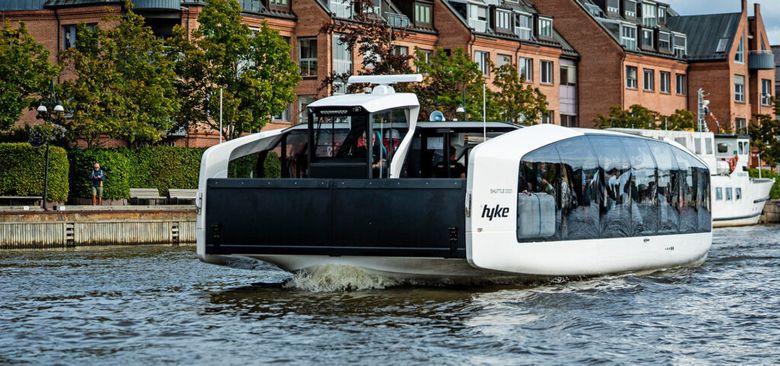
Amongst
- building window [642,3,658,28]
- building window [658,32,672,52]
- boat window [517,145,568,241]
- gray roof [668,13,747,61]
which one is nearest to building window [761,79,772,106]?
gray roof [668,13,747,61]

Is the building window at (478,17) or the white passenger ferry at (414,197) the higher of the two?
the building window at (478,17)

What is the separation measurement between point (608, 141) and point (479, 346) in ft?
32.6

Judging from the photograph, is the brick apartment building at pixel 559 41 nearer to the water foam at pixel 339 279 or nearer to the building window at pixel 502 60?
the building window at pixel 502 60

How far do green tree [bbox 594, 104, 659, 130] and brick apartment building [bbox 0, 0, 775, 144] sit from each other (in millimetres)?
4691

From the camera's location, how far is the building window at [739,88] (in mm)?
105188

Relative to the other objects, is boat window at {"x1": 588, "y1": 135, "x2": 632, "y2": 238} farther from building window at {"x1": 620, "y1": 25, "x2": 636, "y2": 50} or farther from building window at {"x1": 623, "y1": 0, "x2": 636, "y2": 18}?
building window at {"x1": 623, "y1": 0, "x2": 636, "y2": 18}

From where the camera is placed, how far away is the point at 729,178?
2665 inches

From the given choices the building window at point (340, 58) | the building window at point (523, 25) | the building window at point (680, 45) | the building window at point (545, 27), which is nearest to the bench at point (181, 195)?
the building window at point (340, 58)

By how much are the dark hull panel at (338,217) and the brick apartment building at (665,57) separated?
72.6 m

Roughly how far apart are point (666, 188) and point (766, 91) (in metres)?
85.6

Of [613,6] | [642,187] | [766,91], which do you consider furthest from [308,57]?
[766,91]

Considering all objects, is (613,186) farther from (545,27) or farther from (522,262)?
(545,27)

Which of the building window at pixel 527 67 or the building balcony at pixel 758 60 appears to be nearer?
the building window at pixel 527 67

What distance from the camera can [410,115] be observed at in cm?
2506
